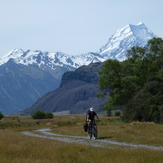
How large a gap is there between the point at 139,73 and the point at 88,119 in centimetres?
4798

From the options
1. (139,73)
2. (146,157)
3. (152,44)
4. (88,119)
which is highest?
(152,44)

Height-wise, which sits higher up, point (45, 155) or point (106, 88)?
point (106, 88)

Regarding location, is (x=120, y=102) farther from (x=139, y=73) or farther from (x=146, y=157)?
(x=146, y=157)

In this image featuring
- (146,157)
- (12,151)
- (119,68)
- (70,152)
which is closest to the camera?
(146,157)

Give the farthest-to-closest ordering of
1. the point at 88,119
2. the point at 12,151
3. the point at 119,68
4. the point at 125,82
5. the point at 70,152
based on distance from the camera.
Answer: the point at 119,68 → the point at 125,82 → the point at 88,119 → the point at 12,151 → the point at 70,152

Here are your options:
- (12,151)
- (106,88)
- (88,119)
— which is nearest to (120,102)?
(106,88)

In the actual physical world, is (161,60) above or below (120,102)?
above

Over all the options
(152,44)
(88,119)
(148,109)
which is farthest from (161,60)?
(88,119)

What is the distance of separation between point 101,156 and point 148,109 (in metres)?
43.7

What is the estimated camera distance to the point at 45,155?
17.7 m

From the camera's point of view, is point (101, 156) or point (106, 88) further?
point (106, 88)

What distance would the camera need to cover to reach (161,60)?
7550cm

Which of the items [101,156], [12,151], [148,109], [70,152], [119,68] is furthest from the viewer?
[119,68]

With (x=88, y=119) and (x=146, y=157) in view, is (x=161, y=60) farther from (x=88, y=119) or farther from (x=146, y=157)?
(x=146, y=157)
